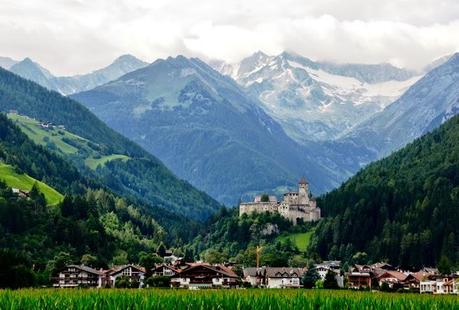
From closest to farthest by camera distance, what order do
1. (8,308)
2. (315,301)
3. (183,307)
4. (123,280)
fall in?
(8,308) → (183,307) → (315,301) → (123,280)

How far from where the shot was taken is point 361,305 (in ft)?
229

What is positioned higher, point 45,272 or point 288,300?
point 45,272

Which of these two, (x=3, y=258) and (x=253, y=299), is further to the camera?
(x=3, y=258)

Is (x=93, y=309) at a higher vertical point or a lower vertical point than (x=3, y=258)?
lower

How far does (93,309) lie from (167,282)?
13037cm

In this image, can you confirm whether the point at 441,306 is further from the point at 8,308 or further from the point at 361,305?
the point at 8,308

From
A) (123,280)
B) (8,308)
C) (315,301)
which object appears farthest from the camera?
(123,280)

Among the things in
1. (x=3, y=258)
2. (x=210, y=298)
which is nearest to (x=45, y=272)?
(x=3, y=258)

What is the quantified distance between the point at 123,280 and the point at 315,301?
120 metres

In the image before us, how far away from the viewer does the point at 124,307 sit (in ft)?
221

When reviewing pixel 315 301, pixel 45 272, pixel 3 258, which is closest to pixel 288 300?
pixel 315 301

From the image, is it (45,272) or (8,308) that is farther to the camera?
(45,272)

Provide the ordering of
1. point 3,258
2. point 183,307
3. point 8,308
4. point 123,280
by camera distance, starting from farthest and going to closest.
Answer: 1. point 123,280
2. point 3,258
3. point 183,307
4. point 8,308

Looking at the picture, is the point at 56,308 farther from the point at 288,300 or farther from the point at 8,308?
the point at 288,300
